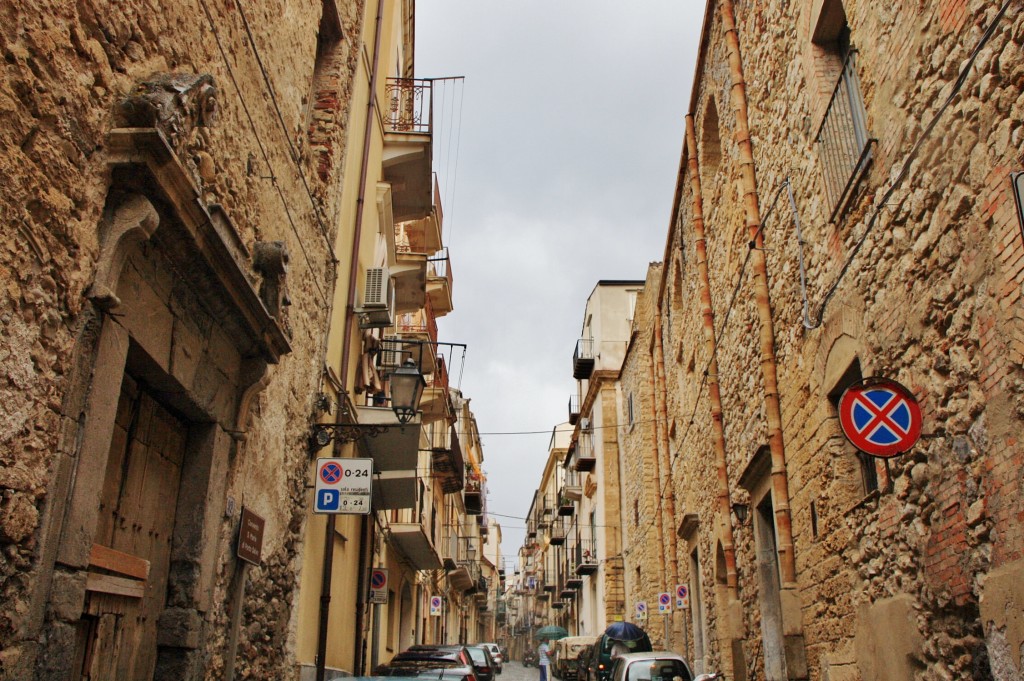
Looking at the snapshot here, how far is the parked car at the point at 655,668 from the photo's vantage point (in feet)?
35.0

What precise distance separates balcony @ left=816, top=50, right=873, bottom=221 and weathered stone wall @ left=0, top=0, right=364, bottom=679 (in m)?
4.70

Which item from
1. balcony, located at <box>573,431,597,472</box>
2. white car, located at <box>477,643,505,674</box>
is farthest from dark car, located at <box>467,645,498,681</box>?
balcony, located at <box>573,431,597,472</box>

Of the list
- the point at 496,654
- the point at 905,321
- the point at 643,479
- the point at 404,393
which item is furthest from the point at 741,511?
the point at 496,654

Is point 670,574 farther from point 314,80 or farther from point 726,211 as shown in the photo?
point 314,80

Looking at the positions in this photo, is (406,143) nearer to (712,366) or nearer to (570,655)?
(712,366)

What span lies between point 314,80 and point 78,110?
6.14 m

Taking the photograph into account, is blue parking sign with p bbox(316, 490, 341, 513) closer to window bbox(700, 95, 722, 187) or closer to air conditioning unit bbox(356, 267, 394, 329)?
air conditioning unit bbox(356, 267, 394, 329)

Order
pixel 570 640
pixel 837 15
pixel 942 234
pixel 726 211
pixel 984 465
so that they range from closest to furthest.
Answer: pixel 984 465 < pixel 942 234 < pixel 837 15 < pixel 726 211 < pixel 570 640

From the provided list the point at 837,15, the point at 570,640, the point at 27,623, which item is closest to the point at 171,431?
the point at 27,623

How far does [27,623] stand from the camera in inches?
133

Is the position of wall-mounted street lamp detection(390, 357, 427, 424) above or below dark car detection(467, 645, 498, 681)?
above

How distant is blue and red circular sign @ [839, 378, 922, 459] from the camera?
496cm

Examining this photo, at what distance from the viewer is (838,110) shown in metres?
7.11

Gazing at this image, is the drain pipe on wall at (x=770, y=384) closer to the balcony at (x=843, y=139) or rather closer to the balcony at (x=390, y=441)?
the balcony at (x=843, y=139)
